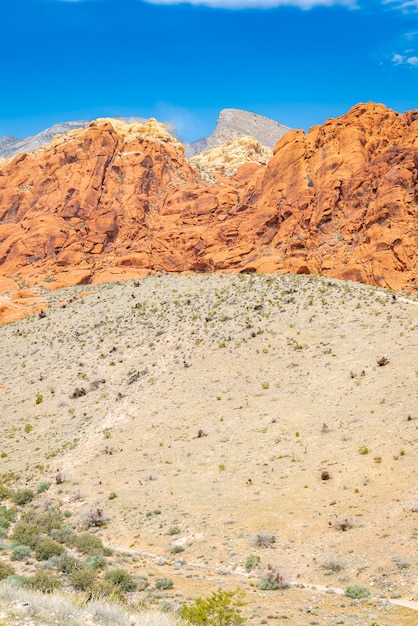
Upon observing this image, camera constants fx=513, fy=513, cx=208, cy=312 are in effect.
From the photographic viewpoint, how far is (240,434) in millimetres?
27859

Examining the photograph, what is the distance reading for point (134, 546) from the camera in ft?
64.0

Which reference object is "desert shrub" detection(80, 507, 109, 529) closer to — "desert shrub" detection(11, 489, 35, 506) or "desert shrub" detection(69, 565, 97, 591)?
"desert shrub" detection(11, 489, 35, 506)

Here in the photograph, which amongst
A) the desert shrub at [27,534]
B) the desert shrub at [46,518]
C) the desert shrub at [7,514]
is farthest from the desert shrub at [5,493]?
the desert shrub at [27,534]

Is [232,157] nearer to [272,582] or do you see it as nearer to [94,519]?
[94,519]

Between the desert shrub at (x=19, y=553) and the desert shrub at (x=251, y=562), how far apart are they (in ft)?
24.6

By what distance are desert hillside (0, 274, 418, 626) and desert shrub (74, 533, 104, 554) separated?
105cm

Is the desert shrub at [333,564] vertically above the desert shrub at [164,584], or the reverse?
the desert shrub at [333,564]

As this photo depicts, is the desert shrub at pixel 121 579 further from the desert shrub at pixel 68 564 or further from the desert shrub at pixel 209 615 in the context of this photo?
the desert shrub at pixel 209 615

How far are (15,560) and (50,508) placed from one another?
613cm

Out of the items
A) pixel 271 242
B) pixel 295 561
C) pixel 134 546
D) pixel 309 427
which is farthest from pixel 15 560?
pixel 271 242

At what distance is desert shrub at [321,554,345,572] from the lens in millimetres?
16016

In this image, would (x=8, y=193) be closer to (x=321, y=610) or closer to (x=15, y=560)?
(x=15, y=560)

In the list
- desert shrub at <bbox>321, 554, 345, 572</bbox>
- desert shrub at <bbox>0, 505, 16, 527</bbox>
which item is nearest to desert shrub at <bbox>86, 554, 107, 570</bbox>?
desert shrub at <bbox>0, 505, 16, 527</bbox>

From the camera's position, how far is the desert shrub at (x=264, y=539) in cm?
1806
